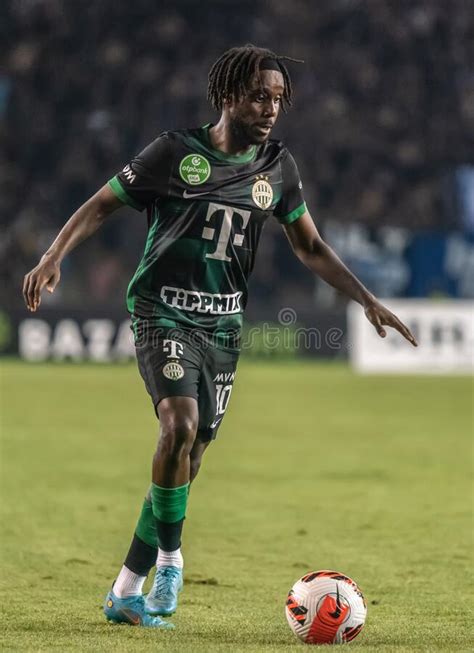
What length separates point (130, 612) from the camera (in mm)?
5285

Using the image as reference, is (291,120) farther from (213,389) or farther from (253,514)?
(213,389)

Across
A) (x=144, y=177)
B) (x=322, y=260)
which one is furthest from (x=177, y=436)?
(x=322, y=260)

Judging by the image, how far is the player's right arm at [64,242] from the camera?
520cm

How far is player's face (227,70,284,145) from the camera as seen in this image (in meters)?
5.42

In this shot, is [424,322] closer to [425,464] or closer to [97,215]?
[425,464]

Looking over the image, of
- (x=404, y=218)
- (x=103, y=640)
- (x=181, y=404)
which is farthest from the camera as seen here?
(x=404, y=218)

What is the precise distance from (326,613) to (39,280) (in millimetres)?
1708

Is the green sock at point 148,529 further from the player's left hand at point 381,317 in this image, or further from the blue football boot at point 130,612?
the player's left hand at point 381,317

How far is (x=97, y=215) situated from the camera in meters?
5.44

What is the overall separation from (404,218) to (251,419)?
1306cm

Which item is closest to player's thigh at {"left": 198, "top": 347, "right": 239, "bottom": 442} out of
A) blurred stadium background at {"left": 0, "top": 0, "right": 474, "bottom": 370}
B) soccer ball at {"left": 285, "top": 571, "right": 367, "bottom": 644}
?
soccer ball at {"left": 285, "top": 571, "right": 367, "bottom": 644}

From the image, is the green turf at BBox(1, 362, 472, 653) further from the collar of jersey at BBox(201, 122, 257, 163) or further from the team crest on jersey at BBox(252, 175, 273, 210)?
the collar of jersey at BBox(201, 122, 257, 163)

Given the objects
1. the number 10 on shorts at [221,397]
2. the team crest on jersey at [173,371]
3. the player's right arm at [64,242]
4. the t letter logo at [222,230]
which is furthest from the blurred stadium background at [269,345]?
the t letter logo at [222,230]

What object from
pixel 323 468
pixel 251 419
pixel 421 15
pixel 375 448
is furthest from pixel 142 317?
pixel 421 15
